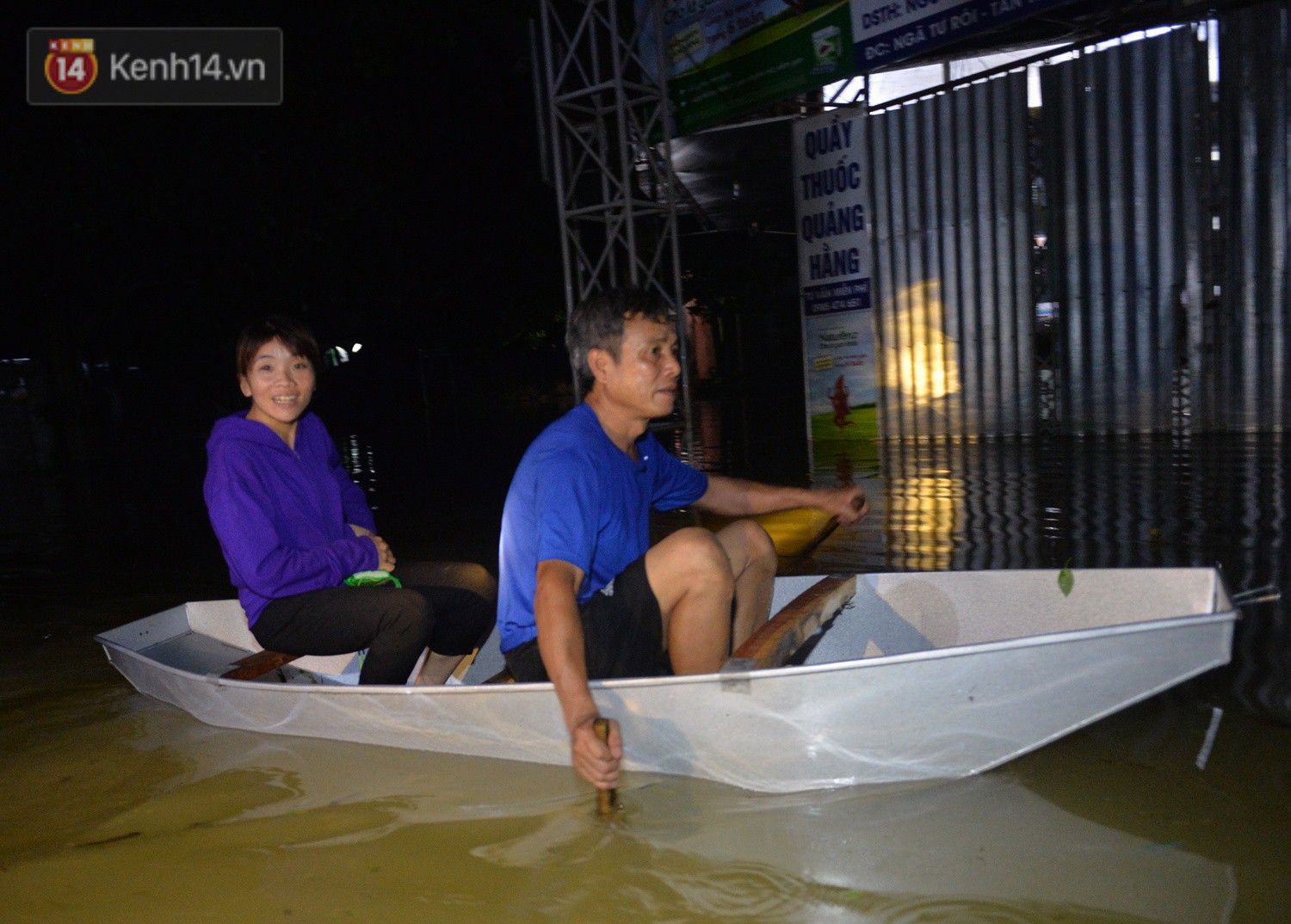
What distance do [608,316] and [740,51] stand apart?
9117 mm

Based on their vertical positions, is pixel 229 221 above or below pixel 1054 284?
above

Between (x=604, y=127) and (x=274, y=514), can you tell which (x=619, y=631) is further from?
(x=604, y=127)

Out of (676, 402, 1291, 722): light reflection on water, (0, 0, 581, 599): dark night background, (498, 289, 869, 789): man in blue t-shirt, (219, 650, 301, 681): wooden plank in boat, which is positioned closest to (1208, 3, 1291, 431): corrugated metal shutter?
(676, 402, 1291, 722): light reflection on water

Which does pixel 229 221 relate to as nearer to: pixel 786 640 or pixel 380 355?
pixel 380 355

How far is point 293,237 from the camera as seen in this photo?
1700cm

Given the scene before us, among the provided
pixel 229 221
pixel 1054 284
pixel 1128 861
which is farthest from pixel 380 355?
pixel 1128 861

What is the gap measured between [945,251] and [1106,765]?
322 inches

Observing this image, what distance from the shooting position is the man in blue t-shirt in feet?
8.61

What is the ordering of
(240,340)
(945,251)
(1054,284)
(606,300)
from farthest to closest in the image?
1. (945,251)
2. (1054,284)
3. (240,340)
4. (606,300)

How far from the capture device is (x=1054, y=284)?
9.56m

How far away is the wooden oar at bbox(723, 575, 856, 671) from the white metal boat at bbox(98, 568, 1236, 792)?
0.13 m

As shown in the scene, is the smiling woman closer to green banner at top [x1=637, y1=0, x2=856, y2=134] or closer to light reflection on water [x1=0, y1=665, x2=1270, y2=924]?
light reflection on water [x1=0, y1=665, x2=1270, y2=924]

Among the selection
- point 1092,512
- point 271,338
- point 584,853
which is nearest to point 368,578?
point 271,338

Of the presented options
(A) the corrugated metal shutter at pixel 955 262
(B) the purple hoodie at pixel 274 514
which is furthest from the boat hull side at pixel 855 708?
(A) the corrugated metal shutter at pixel 955 262
